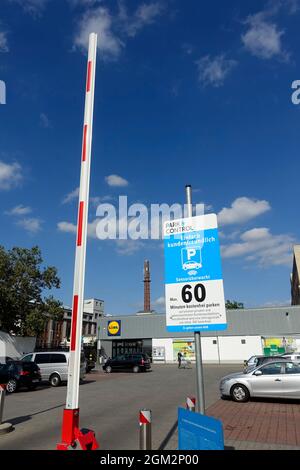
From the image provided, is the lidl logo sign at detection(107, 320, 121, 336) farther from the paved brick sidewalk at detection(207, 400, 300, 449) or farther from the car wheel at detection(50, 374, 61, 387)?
the paved brick sidewalk at detection(207, 400, 300, 449)

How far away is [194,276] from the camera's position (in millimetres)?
4781

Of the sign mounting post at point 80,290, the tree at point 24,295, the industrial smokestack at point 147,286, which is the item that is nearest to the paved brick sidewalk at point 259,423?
the sign mounting post at point 80,290

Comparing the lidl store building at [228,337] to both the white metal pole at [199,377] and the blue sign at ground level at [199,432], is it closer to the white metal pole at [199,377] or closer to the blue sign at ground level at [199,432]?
the white metal pole at [199,377]

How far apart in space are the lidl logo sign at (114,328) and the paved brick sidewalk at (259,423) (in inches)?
1476

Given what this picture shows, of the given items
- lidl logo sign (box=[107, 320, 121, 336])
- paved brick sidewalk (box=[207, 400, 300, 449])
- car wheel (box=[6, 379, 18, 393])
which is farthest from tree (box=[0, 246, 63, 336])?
paved brick sidewalk (box=[207, 400, 300, 449])

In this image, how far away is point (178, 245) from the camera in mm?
5008

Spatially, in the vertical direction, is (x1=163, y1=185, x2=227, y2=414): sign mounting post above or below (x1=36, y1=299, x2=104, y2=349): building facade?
below

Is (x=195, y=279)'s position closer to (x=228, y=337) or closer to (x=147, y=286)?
(x=228, y=337)

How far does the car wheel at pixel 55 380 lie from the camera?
830 inches

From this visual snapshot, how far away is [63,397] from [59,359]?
6085mm

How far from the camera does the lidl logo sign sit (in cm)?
4978

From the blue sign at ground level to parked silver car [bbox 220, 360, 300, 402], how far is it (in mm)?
9560

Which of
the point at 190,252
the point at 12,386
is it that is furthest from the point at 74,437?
the point at 12,386
